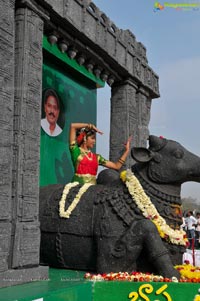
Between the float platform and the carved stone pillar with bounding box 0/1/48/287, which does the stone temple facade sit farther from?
the float platform

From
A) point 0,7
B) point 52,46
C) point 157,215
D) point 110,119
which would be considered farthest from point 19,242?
point 110,119

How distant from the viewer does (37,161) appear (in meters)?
4.16

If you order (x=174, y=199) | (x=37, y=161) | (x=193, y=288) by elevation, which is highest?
(x=37, y=161)

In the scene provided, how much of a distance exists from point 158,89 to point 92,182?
314cm

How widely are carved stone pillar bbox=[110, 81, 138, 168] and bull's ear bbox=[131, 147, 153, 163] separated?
7.24 feet

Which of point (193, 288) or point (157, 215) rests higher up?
point (157, 215)

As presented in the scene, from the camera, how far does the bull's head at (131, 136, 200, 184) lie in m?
4.21

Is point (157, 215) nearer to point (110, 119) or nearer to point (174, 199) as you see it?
point (174, 199)

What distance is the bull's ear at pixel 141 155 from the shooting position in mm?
4277

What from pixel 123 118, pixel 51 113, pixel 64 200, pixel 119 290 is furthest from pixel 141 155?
pixel 51 113

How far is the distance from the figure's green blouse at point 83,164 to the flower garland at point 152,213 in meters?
0.84

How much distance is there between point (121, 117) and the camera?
663 cm

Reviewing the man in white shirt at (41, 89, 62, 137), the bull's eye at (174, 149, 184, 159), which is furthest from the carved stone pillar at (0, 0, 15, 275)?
the man in white shirt at (41, 89, 62, 137)

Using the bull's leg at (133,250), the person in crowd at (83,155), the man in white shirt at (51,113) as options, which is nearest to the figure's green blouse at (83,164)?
the person in crowd at (83,155)
